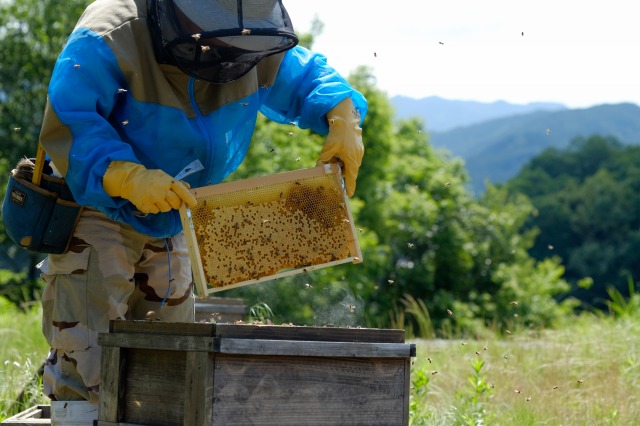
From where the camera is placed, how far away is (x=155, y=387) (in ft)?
10.2

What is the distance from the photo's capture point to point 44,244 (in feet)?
12.1

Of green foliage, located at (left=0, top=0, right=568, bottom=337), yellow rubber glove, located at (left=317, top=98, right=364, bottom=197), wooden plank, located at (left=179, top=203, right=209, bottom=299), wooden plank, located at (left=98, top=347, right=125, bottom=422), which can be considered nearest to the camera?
wooden plank, located at (left=98, top=347, right=125, bottom=422)

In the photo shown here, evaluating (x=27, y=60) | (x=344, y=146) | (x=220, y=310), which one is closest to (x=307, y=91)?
(x=344, y=146)

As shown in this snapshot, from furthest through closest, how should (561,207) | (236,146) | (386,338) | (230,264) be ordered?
(561,207) < (236,146) < (230,264) < (386,338)

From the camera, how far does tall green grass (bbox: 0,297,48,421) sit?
521cm

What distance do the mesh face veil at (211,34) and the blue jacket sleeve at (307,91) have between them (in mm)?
493

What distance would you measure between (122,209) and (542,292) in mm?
38865

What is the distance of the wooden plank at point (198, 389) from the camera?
9.00ft

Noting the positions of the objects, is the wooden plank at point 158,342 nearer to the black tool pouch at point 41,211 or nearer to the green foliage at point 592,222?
the black tool pouch at point 41,211

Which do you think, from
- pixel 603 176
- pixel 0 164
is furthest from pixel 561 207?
pixel 0 164

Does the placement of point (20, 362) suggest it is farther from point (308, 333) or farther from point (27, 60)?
point (27, 60)

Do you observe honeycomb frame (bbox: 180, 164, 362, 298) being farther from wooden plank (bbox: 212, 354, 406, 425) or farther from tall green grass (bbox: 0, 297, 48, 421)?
tall green grass (bbox: 0, 297, 48, 421)

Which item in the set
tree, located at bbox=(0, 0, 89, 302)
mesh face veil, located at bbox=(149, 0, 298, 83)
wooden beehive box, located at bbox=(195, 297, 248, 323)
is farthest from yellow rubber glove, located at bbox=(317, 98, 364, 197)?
tree, located at bbox=(0, 0, 89, 302)

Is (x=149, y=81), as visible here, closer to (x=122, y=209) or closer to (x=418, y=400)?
(x=122, y=209)
